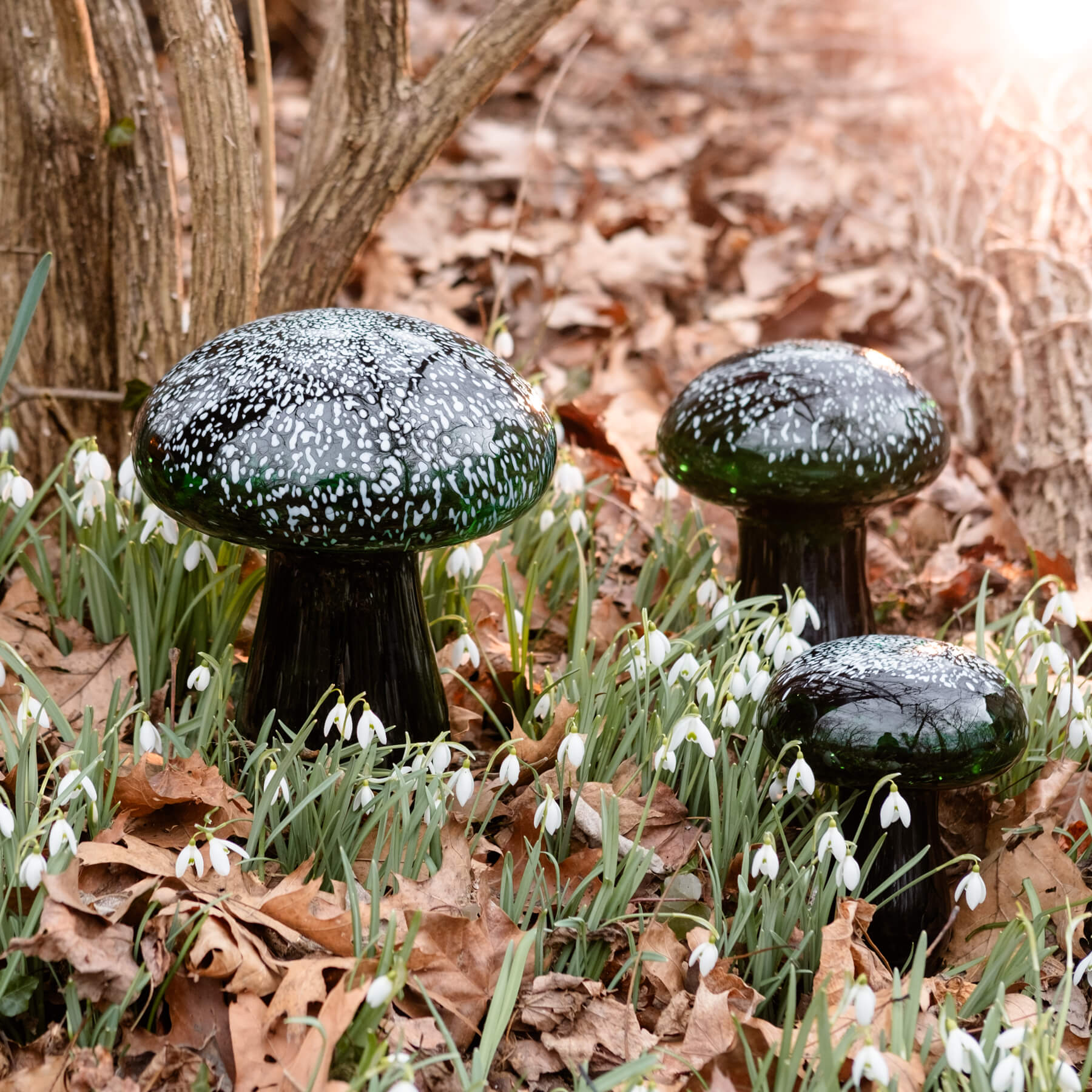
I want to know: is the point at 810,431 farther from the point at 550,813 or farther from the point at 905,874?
the point at 550,813

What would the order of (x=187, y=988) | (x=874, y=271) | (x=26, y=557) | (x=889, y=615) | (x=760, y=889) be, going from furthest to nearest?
1. (x=874, y=271)
2. (x=889, y=615)
3. (x=26, y=557)
4. (x=760, y=889)
5. (x=187, y=988)

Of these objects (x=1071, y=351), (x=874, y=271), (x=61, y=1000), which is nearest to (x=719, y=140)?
(x=874, y=271)

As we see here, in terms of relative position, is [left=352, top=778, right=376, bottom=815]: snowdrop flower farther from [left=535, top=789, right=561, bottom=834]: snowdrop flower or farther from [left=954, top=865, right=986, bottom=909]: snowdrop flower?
[left=954, top=865, right=986, bottom=909]: snowdrop flower

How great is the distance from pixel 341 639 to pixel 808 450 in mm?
1305

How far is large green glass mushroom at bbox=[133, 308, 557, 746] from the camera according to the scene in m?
2.34

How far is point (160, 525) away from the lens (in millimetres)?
2939

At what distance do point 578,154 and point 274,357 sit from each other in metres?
5.29

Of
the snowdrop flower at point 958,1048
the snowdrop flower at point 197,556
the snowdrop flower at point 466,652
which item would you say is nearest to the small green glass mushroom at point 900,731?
the snowdrop flower at point 958,1048

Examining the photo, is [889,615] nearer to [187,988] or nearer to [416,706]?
[416,706]

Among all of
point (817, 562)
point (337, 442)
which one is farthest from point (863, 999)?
point (817, 562)

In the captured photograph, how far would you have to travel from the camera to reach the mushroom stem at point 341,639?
2713mm

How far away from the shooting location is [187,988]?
2029mm

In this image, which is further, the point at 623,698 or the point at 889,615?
the point at 889,615

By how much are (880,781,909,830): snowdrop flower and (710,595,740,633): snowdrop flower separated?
0.69m
